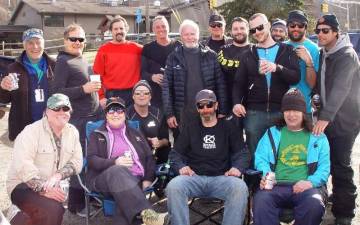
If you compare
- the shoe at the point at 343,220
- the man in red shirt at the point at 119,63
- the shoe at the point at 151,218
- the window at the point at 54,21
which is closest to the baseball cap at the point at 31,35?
the man in red shirt at the point at 119,63

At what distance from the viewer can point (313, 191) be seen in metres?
3.61

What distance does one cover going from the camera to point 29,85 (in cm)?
457

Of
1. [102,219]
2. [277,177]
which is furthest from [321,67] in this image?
[102,219]

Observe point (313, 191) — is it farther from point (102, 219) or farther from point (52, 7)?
point (52, 7)

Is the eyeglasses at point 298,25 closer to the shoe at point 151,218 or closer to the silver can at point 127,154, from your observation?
the silver can at point 127,154

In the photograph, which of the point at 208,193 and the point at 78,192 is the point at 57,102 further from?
the point at 208,193

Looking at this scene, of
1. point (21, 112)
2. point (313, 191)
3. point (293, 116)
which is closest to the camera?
point (313, 191)

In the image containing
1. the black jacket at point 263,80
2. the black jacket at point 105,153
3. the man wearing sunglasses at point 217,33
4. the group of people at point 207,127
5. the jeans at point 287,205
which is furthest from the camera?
the man wearing sunglasses at point 217,33

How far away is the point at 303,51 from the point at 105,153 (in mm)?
2058

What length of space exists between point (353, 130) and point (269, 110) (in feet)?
2.50

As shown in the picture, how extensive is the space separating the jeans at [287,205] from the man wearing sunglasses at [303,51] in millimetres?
978

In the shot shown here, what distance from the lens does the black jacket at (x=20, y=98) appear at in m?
4.53

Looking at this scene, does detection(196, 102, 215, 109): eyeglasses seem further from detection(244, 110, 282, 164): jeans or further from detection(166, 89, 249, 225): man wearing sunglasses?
detection(244, 110, 282, 164): jeans

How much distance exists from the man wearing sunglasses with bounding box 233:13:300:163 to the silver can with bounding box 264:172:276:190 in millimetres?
594
